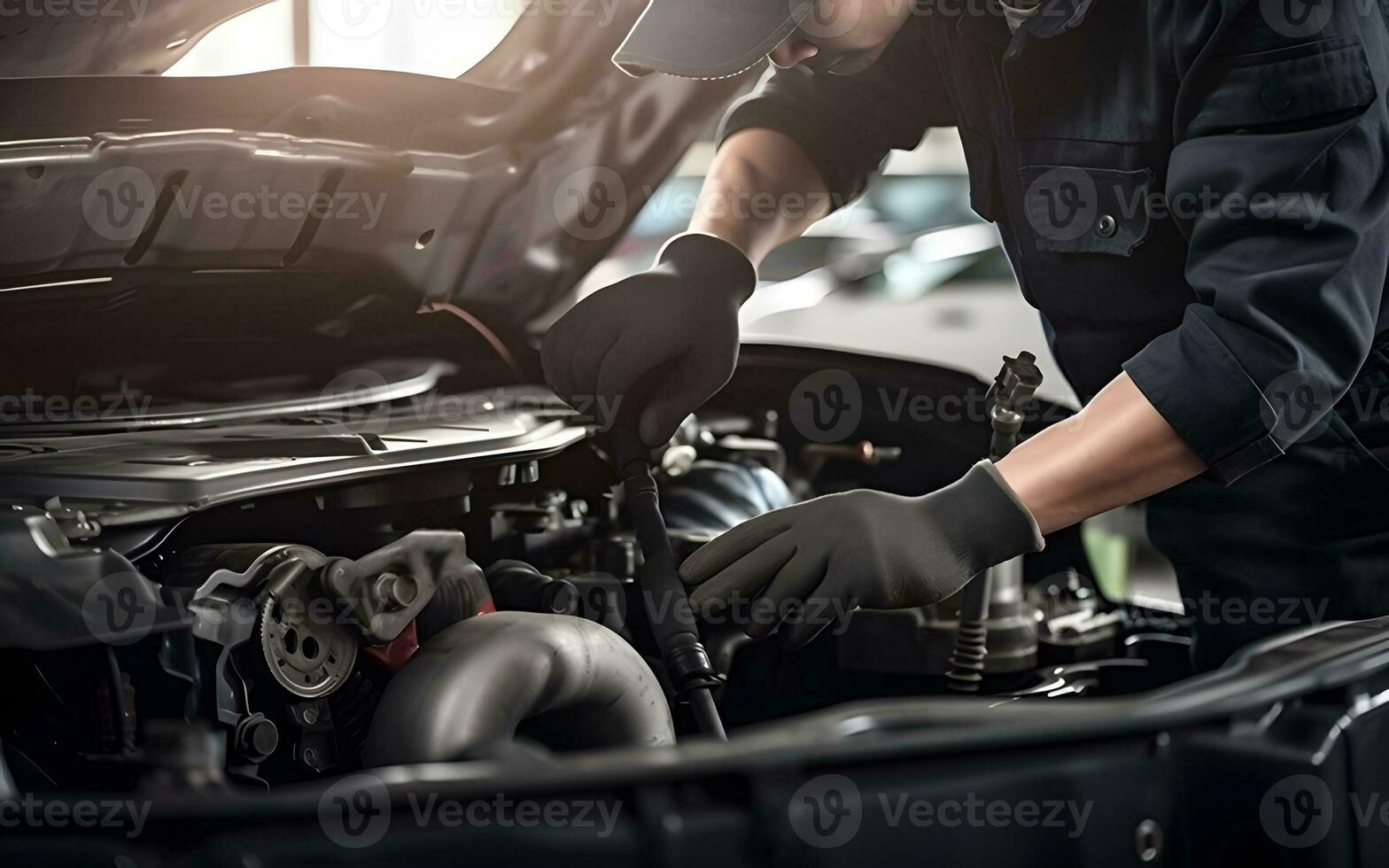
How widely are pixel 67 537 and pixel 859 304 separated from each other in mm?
3777

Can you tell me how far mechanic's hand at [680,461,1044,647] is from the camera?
3.55 ft

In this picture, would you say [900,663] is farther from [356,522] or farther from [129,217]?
[129,217]

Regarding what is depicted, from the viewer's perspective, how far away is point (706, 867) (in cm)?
79

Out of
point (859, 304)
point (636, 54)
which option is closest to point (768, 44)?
point (636, 54)
